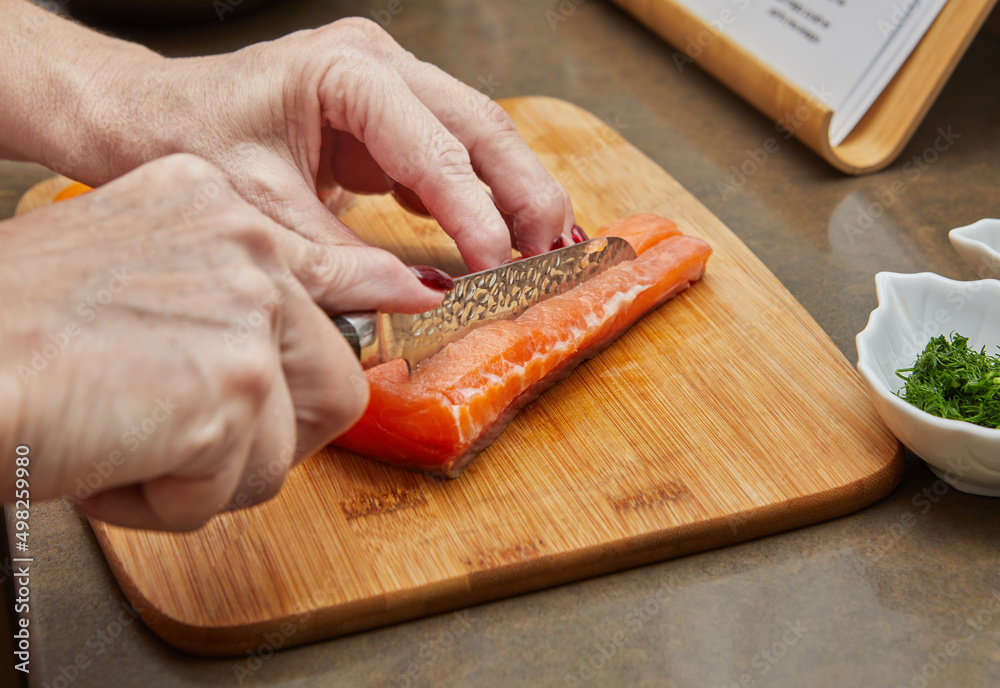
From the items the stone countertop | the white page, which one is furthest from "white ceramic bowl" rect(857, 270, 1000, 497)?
the white page

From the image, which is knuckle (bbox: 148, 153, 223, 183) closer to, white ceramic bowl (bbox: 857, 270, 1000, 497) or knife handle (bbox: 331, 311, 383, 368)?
knife handle (bbox: 331, 311, 383, 368)

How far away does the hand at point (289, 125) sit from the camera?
1486 mm

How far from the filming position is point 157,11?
2.74 metres

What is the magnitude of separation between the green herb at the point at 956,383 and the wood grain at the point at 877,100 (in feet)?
2.76

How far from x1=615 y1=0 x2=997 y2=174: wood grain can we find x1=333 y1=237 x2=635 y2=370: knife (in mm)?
685

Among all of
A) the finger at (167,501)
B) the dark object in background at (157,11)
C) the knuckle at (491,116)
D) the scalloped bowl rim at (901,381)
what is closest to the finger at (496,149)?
the knuckle at (491,116)

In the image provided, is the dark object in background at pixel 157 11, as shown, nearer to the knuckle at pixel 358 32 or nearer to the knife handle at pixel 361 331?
the knuckle at pixel 358 32

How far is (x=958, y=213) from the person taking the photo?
1985 millimetres

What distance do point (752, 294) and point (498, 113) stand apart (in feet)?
2.09

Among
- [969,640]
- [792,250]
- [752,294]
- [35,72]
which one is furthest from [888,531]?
[35,72]

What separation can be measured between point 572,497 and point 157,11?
7.55ft

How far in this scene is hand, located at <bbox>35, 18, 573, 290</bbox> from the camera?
58.5 inches

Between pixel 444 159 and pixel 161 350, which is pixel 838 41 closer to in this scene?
Answer: pixel 444 159

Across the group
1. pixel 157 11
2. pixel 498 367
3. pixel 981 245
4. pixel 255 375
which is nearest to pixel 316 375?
pixel 255 375
